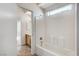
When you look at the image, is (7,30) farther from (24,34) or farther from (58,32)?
(58,32)

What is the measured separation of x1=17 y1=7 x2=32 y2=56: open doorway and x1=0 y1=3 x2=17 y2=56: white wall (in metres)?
0.05

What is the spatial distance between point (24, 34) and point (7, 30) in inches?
7.5

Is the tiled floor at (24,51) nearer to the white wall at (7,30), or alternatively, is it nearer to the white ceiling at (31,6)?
the white wall at (7,30)

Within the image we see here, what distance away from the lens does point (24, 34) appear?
1.33 m

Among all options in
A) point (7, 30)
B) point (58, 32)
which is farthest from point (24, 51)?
point (58, 32)

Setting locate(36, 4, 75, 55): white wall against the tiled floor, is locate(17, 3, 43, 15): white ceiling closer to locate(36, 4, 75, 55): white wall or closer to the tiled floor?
locate(36, 4, 75, 55): white wall

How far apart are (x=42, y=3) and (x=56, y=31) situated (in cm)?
35

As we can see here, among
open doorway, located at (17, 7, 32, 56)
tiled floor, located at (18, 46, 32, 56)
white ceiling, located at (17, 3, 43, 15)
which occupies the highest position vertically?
white ceiling, located at (17, 3, 43, 15)

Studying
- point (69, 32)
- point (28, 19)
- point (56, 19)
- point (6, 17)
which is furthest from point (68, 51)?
point (6, 17)

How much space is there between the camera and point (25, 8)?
4.30 feet

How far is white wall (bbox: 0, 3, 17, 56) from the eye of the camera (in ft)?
4.22

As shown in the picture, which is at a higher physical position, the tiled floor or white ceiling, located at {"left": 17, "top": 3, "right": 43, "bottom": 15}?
white ceiling, located at {"left": 17, "top": 3, "right": 43, "bottom": 15}

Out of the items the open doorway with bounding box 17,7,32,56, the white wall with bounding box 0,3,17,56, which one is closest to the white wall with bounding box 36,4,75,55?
the open doorway with bounding box 17,7,32,56

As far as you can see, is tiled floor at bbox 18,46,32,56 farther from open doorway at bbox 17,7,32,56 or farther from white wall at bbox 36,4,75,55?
white wall at bbox 36,4,75,55
